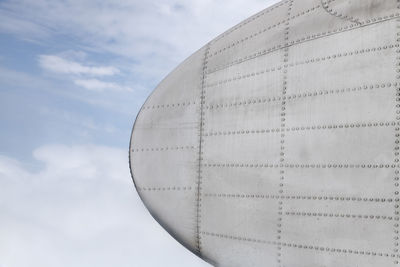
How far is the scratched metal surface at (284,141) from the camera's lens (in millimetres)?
6746

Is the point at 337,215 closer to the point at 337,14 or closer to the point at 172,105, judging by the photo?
the point at 337,14

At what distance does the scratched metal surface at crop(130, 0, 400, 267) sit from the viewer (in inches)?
266

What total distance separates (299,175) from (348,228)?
2.71ft

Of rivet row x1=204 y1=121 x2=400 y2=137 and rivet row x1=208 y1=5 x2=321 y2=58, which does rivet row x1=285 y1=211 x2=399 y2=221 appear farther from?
rivet row x1=208 y1=5 x2=321 y2=58

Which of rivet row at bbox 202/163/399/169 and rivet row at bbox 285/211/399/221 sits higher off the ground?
rivet row at bbox 202/163/399/169

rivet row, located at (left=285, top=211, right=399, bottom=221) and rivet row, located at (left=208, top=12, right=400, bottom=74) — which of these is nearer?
rivet row, located at (left=285, top=211, right=399, bottom=221)

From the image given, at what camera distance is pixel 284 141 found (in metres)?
7.45

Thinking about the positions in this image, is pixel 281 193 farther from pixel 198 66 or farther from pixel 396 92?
pixel 198 66

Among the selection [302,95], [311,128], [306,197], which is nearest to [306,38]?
[302,95]

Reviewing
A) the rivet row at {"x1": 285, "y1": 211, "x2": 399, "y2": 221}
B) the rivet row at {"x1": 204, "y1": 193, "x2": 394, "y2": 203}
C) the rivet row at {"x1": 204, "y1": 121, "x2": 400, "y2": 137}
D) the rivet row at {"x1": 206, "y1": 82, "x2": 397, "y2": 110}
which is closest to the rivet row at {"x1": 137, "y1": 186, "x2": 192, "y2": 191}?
the rivet row at {"x1": 204, "y1": 193, "x2": 394, "y2": 203}

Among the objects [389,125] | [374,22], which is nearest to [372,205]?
[389,125]

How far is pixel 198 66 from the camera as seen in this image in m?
8.84

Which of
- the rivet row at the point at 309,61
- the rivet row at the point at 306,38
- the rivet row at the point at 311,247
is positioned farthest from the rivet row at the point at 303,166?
the rivet row at the point at 306,38

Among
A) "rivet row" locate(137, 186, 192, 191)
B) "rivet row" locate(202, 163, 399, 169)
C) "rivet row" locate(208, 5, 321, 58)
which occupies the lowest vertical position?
"rivet row" locate(137, 186, 192, 191)
